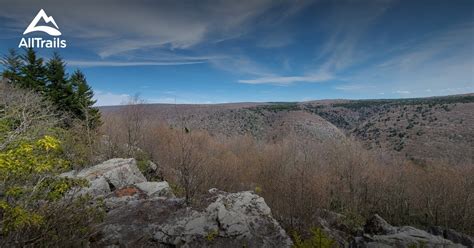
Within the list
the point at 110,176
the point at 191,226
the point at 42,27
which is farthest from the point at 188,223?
the point at 42,27

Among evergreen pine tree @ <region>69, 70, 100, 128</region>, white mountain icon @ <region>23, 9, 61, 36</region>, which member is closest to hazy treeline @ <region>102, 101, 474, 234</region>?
evergreen pine tree @ <region>69, 70, 100, 128</region>

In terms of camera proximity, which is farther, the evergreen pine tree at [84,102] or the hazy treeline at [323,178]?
the evergreen pine tree at [84,102]

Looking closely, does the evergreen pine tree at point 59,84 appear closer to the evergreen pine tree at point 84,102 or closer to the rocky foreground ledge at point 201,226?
the evergreen pine tree at point 84,102

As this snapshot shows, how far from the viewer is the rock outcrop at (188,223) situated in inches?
326

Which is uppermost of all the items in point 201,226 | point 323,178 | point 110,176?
point 110,176

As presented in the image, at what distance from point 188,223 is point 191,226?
186 mm

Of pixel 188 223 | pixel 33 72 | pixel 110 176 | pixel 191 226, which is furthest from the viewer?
pixel 33 72

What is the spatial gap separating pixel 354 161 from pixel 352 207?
233 inches

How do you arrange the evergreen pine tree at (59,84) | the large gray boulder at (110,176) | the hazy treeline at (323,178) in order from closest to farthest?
the large gray boulder at (110,176), the hazy treeline at (323,178), the evergreen pine tree at (59,84)

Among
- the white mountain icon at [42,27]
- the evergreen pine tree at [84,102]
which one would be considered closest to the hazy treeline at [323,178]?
the evergreen pine tree at [84,102]

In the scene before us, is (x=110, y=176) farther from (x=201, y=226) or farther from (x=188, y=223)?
(x=201, y=226)

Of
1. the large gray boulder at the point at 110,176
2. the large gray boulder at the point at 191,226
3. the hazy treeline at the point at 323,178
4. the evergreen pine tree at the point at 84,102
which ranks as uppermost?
the evergreen pine tree at the point at 84,102

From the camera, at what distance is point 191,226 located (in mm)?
8922

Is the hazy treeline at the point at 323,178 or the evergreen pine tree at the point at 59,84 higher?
the evergreen pine tree at the point at 59,84
